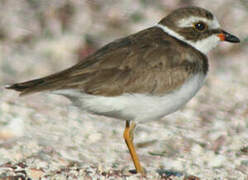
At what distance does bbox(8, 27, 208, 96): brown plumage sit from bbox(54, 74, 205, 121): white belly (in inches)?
2.0

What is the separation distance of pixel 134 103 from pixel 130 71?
0.32m

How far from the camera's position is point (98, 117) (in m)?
7.55

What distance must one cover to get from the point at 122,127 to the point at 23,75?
87.6 inches

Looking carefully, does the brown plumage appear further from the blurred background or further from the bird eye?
the blurred background

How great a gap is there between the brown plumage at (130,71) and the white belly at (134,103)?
50 mm

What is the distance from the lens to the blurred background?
625 cm

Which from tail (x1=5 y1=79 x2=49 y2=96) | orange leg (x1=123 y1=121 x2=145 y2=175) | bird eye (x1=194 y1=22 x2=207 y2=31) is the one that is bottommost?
orange leg (x1=123 y1=121 x2=145 y2=175)

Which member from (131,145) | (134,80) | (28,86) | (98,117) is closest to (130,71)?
(134,80)

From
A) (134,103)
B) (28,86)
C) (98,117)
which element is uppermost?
(98,117)

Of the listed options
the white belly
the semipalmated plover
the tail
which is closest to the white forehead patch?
the semipalmated plover

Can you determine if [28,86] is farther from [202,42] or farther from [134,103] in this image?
[202,42]

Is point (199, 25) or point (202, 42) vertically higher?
point (199, 25)

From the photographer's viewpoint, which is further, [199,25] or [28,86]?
[199,25]

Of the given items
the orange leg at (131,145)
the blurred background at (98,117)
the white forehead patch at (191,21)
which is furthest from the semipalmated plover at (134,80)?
the blurred background at (98,117)
